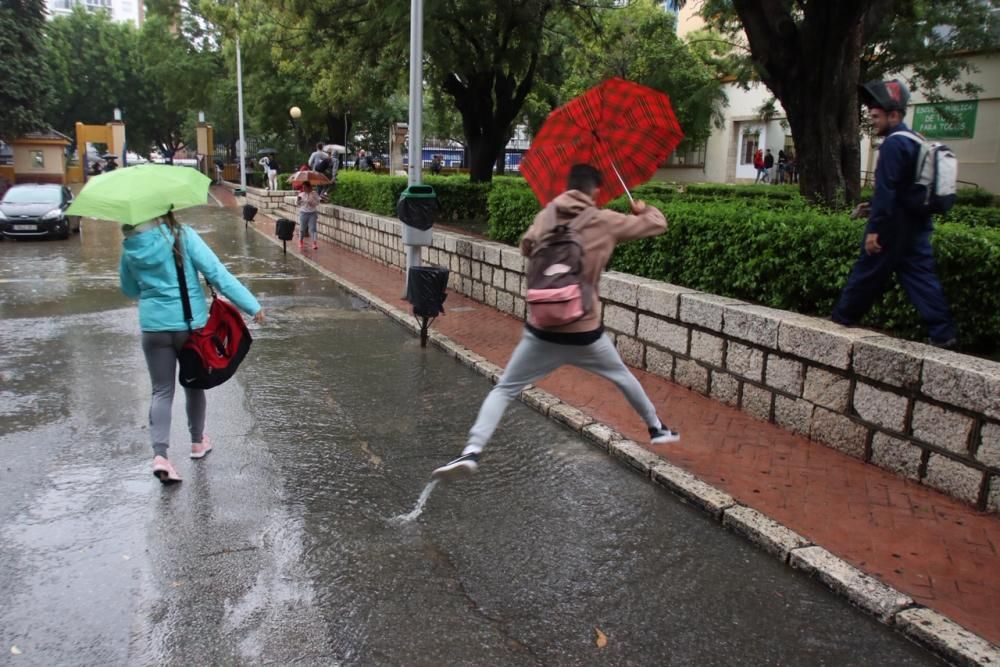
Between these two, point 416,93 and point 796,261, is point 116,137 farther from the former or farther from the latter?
point 796,261

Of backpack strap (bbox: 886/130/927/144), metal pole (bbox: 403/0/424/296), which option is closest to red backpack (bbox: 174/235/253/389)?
backpack strap (bbox: 886/130/927/144)

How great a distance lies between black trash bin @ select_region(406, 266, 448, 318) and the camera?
818cm

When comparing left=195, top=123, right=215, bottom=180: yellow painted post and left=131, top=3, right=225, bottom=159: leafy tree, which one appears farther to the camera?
left=195, top=123, right=215, bottom=180: yellow painted post

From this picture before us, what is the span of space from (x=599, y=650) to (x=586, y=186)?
7.74 ft

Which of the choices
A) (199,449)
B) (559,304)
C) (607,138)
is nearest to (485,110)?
(607,138)

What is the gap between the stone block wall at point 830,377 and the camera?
4328 mm

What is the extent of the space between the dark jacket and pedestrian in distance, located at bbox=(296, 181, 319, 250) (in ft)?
45.9

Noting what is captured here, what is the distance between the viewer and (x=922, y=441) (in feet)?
15.1

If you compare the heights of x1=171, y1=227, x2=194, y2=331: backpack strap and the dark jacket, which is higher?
the dark jacket

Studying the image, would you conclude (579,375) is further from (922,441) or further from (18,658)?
(18,658)

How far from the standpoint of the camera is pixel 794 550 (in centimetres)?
387

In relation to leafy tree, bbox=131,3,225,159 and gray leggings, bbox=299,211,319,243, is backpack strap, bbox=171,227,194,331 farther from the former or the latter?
leafy tree, bbox=131,3,225,159

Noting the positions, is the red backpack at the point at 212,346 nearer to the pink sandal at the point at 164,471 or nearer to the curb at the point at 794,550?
the pink sandal at the point at 164,471

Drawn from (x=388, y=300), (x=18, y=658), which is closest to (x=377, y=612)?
(x=18, y=658)
